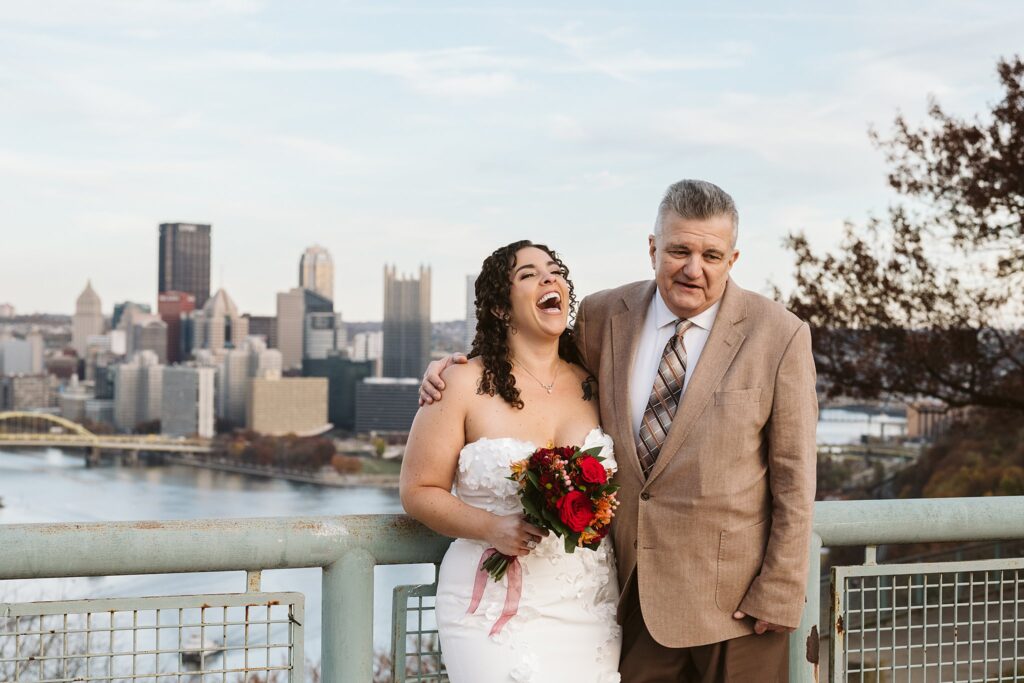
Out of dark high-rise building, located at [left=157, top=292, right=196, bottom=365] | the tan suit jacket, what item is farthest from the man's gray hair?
dark high-rise building, located at [left=157, top=292, right=196, bottom=365]

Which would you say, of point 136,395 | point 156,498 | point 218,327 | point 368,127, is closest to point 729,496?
point 156,498

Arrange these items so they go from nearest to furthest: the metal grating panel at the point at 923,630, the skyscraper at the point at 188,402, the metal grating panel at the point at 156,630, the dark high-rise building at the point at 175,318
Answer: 1. the metal grating panel at the point at 156,630
2. the metal grating panel at the point at 923,630
3. the skyscraper at the point at 188,402
4. the dark high-rise building at the point at 175,318

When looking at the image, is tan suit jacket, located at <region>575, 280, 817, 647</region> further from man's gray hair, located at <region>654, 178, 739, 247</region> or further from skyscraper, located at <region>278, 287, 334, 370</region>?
skyscraper, located at <region>278, 287, 334, 370</region>

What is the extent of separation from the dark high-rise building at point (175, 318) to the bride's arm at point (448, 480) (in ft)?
396

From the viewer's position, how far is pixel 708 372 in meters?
2.55

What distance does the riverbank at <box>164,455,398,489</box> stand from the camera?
75.3 metres

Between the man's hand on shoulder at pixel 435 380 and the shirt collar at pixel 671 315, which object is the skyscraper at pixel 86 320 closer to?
the man's hand on shoulder at pixel 435 380

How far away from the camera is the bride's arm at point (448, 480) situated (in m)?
2.46

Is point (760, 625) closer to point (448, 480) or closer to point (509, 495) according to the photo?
point (509, 495)

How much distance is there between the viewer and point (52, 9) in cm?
8844

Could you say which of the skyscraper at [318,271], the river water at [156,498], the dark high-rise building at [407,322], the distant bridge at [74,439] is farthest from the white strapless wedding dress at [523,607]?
the skyscraper at [318,271]

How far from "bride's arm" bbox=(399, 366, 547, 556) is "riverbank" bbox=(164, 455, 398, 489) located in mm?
67820

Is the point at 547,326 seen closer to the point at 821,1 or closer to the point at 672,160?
the point at 821,1

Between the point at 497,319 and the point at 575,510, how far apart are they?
62 cm
